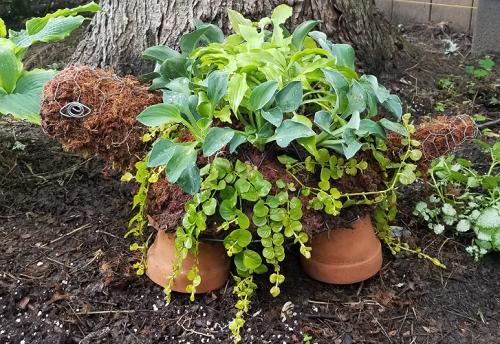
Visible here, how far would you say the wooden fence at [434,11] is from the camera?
3842 millimetres

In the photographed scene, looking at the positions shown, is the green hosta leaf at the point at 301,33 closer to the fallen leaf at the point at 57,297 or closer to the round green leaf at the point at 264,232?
the round green leaf at the point at 264,232

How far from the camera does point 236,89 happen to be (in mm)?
1221

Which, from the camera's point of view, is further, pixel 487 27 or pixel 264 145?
pixel 487 27

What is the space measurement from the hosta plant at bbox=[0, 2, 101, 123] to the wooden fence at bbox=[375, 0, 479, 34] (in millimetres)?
3249

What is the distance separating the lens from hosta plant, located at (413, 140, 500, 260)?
1620 millimetres

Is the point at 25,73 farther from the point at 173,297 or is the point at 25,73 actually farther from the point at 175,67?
the point at 173,297

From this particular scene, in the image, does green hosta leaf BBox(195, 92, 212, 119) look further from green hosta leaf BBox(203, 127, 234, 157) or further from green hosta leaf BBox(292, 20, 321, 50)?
green hosta leaf BBox(292, 20, 321, 50)

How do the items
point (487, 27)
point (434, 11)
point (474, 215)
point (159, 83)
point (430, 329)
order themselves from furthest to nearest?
point (434, 11)
point (487, 27)
point (474, 215)
point (159, 83)
point (430, 329)

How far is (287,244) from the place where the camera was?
133 cm

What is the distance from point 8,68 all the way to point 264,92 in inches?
43.7

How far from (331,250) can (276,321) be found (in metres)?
0.28

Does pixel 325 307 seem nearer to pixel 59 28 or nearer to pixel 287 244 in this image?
pixel 287 244

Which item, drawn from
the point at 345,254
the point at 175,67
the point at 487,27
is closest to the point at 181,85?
the point at 175,67

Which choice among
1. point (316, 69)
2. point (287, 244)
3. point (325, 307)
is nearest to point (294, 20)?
point (316, 69)
